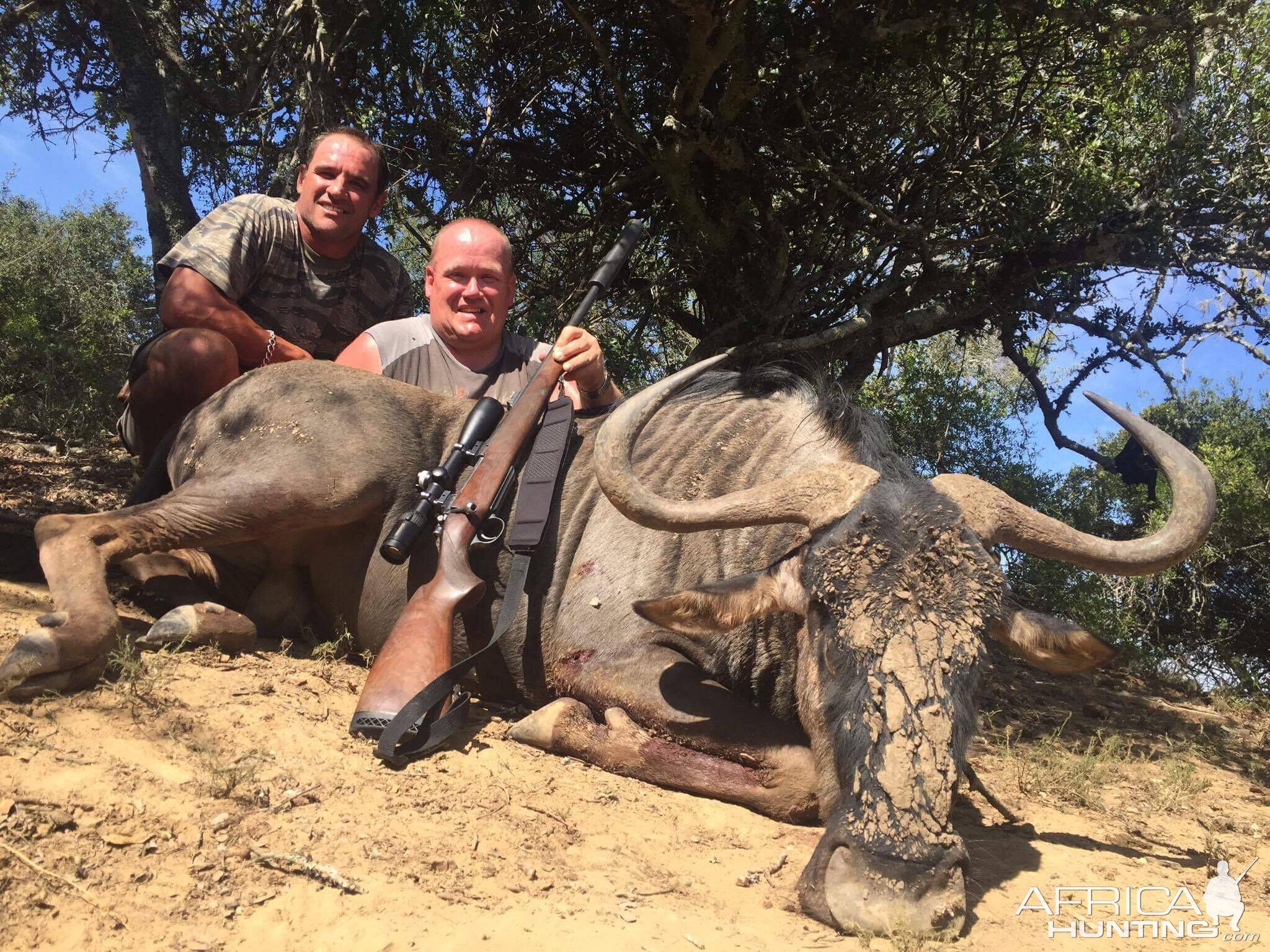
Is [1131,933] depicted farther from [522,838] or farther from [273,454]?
[273,454]

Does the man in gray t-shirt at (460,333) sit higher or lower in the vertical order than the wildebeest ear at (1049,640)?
higher

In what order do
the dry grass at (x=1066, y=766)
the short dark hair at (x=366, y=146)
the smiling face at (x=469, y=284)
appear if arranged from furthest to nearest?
the short dark hair at (x=366, y=146), the smiling face at (x=469, y=284), the dry grass at (x=1066, y=766)

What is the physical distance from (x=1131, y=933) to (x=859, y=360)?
5.23 metres

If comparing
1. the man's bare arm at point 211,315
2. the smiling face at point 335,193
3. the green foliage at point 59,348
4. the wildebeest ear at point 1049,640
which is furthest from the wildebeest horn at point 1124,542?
the green foliage at point 59,348

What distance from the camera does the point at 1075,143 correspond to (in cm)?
650

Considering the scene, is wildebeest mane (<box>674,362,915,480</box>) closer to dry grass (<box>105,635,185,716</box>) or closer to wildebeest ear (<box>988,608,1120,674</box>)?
wildebeest ear (<box>988,608,1120,674</box>)

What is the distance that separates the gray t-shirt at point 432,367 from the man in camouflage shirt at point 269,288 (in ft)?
1.61

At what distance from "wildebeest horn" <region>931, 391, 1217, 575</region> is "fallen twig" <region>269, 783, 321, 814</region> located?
2.34 meters

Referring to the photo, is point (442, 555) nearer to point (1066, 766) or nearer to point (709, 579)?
point (709, 579)

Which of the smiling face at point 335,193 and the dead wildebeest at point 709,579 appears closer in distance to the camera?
the dead wildebeest at point 709,579

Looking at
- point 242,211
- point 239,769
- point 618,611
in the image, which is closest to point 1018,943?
point 618,611

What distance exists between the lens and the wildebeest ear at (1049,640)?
10.9 ft

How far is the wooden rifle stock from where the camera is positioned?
3428mm

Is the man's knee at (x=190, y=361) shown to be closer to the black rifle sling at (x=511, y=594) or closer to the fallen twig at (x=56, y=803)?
the black rifle sling at (x=511, y=594)
